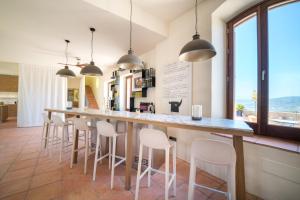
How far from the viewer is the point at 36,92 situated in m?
5.80

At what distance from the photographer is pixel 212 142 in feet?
3.47

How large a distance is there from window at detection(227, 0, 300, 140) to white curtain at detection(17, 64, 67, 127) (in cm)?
700

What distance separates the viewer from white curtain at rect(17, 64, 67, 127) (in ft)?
18.0

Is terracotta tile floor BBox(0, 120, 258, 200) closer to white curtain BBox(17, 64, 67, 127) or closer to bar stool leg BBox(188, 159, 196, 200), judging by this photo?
bar stool leg BBox(188, 159, 196, 200)

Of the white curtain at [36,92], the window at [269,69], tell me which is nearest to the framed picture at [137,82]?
the window at [269,69]

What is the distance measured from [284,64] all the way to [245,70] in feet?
1.48

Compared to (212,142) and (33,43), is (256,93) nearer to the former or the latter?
(212,142)

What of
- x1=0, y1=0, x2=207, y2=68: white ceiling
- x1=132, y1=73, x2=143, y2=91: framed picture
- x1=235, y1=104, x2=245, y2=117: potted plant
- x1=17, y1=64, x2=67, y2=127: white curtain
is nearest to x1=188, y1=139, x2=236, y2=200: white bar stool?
x1=235, y1=104, x2=245, y2=117: potted plant

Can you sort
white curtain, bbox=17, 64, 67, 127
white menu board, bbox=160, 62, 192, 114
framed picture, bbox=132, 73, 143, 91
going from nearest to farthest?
white menu board, bbox=160, 62, 192, 114 → framed picture, bbox=132, 73, 143, 91 → white curtain, bbox=17, 64, 67, 127

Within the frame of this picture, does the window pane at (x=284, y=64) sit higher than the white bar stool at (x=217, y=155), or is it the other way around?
the window pane at (x=284, y=64)

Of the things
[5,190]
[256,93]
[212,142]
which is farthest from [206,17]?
[5,190]

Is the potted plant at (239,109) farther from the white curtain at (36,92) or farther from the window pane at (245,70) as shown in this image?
the white curtain at (36,92)

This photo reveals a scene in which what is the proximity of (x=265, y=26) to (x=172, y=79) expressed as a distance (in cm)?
167

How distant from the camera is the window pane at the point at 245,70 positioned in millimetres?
2023
